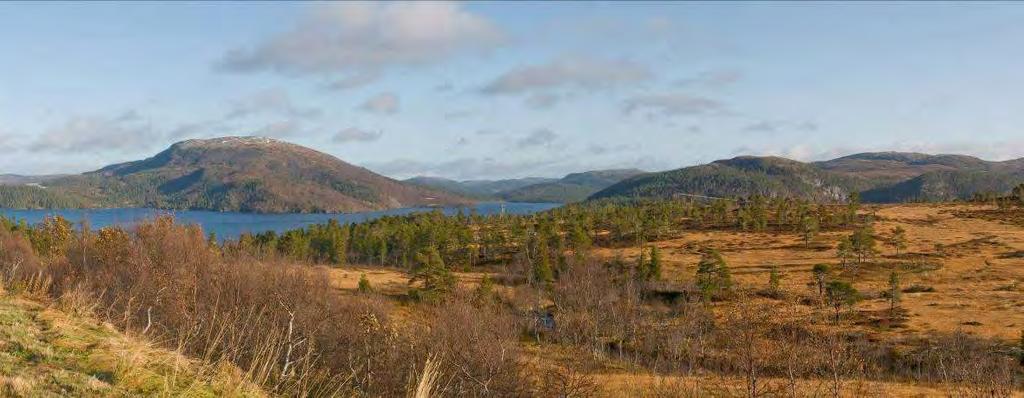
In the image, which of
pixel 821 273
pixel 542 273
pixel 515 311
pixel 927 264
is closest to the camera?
pixel 821 273

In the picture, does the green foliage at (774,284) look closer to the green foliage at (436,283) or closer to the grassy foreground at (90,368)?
the green foliage at (436,283)

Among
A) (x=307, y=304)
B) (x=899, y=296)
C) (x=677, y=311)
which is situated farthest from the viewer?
(x=677, y=311)

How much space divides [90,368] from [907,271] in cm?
9092

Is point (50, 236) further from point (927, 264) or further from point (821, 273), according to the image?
point (927, 264)

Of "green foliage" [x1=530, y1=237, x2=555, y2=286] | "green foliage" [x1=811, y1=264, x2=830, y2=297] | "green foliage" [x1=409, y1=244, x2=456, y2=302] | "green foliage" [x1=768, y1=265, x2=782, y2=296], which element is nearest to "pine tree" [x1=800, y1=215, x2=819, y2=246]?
"green foliage" [x1=768, y1=265, x2=782, y2=296]

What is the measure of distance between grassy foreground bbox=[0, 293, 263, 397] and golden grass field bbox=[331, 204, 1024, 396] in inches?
1024

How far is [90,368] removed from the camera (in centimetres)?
852

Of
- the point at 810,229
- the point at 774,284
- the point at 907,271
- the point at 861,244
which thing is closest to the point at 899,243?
the point at 907,271

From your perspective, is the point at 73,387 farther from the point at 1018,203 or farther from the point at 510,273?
the point at 1018,203

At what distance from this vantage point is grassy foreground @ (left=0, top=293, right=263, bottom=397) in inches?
290

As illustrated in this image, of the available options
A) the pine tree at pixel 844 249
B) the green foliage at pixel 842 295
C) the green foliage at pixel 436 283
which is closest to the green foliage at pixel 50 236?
the green foliage at pixel 436 283

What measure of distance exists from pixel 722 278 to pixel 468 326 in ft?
159

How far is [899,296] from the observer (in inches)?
2405

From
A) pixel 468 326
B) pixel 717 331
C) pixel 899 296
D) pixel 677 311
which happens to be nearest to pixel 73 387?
pixel 468 326
